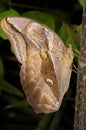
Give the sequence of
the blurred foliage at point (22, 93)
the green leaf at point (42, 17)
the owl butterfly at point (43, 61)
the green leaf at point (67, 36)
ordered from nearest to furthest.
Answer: the owl butterfly at point (43, 61) → the green leaf at point (67, 36) → the green leaf at point (42, 17) → the blurred foliage at point (22, 93)

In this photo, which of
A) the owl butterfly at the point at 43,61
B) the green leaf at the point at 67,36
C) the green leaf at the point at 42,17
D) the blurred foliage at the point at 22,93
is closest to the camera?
the owl butterfly at the point at 43,61

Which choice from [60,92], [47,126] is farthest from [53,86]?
[47,126]

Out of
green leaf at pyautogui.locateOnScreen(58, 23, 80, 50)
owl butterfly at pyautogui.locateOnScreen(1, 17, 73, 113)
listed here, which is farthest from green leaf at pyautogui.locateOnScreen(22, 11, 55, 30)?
owl butterfly at pyautogui.locateOnScreen(1, 17, 73, 113)

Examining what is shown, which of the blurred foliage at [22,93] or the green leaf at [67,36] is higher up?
the green leaf at [67,36]

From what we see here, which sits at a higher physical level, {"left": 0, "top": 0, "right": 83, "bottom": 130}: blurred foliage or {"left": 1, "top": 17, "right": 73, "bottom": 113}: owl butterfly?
{"left": 1, "top": 17, "right": 73, "bottom": 113}: owl butterfly

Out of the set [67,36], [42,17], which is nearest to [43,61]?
[67,36]

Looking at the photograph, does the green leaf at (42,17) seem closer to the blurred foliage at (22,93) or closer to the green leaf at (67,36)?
the green leaf at (67,36)

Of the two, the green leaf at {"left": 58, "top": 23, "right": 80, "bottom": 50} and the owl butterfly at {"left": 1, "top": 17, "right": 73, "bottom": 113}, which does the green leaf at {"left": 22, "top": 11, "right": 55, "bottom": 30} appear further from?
the owl butterfly at {"left": 1, "top": 17, "right": 73, "bottom": 113}

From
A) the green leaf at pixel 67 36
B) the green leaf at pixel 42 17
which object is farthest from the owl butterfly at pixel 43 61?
the green leaf at pixel 42 17

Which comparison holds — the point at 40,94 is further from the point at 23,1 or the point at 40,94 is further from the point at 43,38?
the point at 23,1
